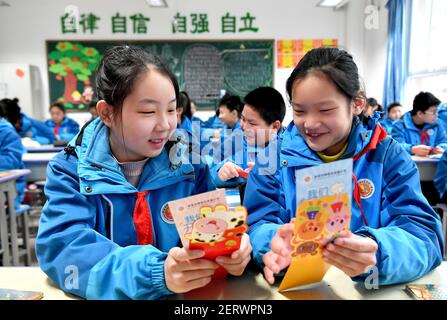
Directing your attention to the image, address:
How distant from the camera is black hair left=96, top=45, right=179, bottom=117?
30.7 inches

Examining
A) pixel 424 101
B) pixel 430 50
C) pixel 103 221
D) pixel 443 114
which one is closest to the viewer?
pixel 103 221

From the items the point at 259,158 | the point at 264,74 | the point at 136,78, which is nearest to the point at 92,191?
the point at 136,78

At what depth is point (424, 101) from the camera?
222 cm

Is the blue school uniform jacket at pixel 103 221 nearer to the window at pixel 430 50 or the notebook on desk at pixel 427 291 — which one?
the notebook on desk at pixel 427 291

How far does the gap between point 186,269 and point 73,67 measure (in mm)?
6052

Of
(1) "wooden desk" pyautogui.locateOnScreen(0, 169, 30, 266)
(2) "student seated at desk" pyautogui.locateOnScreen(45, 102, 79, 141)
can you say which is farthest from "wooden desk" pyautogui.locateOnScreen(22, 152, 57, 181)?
(2) "student seated at desk" pyautogui.locateOnScreen(45, 102, 79, 141)

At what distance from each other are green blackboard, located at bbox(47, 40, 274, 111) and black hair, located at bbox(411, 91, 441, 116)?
3.71 m

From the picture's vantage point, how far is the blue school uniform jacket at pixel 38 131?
4.65 m

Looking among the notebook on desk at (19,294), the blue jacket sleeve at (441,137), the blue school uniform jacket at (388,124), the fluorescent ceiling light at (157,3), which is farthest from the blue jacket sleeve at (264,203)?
the fluorescent ceiling light at (157,3)

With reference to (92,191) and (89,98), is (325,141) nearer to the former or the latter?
(92,191)

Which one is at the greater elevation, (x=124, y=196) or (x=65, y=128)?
(x=124, y=196)

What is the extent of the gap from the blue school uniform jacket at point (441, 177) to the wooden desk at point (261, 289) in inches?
80.0

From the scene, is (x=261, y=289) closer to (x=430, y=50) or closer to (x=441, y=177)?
(x=430, y=50)

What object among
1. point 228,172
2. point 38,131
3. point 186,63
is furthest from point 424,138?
point 38,131
